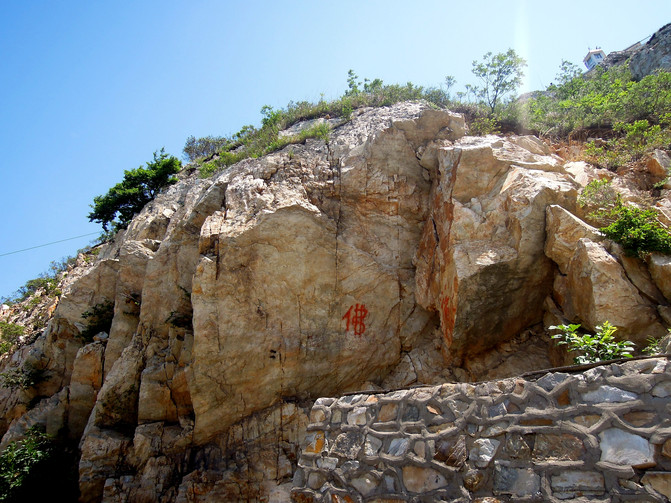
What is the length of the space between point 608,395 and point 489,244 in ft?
14.0

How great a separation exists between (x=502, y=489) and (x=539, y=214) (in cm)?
489

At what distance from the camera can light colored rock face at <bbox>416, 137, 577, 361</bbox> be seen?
724 cm

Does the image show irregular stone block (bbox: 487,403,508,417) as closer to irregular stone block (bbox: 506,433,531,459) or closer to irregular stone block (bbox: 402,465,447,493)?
irregular stone block (bbox: 506,433,531,459)

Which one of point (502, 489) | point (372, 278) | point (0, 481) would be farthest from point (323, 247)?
point (0, 481)

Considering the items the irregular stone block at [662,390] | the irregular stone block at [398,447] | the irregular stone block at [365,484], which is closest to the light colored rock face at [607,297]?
the irregular stone block at [662,390]

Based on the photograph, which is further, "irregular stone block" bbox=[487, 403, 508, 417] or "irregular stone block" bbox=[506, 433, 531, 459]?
"irregular stone block" bbox=[487, 403, 508, 417]

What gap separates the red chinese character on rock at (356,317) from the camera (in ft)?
28.4

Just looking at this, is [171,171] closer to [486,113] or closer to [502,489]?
[486,113]

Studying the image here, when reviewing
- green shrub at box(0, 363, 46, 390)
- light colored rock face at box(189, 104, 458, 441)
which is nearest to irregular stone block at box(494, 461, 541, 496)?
light colored rock face at box(189, 104, 458, 441)

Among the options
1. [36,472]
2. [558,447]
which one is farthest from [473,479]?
[36,472]

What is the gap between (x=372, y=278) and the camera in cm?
887

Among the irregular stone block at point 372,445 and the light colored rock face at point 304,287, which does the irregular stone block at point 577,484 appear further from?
the light colored rock face at point 304,287

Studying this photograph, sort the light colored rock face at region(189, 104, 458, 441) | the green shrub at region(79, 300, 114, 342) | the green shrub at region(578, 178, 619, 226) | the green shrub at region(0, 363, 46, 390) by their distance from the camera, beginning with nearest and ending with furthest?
the green shrub at region(578, 178, 619, 226), the light colored rock face at region(189, 104, 458, 441), the green shrub at region(0, 363, 46, 390), the green shrub at region(79, 300, 114, 342)

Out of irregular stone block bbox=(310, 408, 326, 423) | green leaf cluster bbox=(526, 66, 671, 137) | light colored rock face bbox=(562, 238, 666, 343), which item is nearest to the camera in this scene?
irregular stone block bbox=(310, 408, 326, 423)
